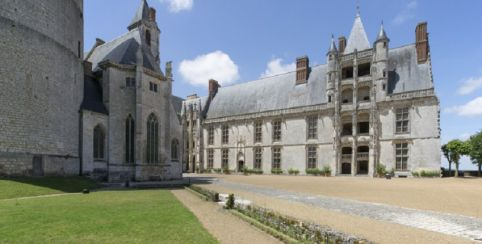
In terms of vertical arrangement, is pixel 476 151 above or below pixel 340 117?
below

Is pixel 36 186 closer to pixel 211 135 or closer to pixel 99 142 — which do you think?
pixel 99 142

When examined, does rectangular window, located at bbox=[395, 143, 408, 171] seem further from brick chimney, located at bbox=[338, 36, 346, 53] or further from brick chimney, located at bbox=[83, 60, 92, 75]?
brick chimney, located at bbox=[83, 60, 92, 75]

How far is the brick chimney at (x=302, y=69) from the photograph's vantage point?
150ft

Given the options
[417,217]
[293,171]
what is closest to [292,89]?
[293,171]

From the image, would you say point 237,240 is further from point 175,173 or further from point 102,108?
point 175,173

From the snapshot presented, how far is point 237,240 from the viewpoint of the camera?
24.2 ft

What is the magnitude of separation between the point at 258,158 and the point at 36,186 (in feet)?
111

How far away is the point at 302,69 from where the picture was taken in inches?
1812

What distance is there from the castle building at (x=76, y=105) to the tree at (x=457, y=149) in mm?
34819

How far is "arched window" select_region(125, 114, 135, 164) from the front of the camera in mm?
28528

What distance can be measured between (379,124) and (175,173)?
25540 mm

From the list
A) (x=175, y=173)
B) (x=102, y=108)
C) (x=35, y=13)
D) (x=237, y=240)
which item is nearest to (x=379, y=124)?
(x=175, y=173)

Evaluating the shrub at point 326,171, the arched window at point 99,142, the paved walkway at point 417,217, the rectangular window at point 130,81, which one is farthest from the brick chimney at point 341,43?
the paved walkway at point 417,217

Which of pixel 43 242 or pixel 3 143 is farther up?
pixel 3 143
